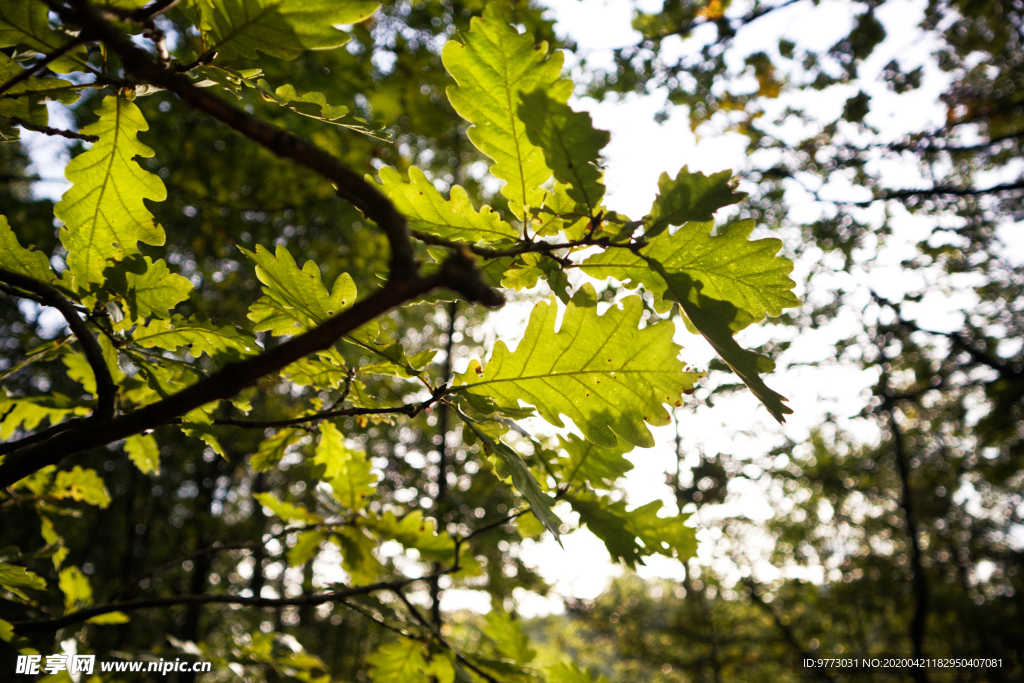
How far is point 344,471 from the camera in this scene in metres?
1.70

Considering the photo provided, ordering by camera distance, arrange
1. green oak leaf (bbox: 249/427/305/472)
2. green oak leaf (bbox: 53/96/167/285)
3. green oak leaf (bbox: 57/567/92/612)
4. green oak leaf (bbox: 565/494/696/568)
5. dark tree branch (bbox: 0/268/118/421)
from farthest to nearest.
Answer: green oak leaf (bbox: 57/567/92/612), green oak leaf (bbox: 249/427/305/472), green oak leaf (bbox: 565/494/696/568), green oak leaf (bbox: 53/96/167/285), dark tree branch (bbox: 0/268/118/421)

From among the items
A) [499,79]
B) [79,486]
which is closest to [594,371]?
[499,79]

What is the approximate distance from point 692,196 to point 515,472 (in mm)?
532

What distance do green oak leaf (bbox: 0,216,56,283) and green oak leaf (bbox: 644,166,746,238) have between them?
1.12m

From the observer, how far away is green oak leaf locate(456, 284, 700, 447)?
0.95 meters

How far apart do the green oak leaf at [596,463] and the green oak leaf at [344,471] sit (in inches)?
28.5

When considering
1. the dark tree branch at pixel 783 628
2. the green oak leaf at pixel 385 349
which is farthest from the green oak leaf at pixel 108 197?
the dark tree branch at pixel 783 628

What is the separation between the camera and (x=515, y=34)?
2.97ft

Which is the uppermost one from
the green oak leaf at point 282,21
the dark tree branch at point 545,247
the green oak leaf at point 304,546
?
the green oak leaf at point 282,21

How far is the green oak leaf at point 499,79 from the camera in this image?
0.90m

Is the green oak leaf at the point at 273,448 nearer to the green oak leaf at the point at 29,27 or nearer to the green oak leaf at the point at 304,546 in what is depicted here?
the green oak leaf at the point at 304,546

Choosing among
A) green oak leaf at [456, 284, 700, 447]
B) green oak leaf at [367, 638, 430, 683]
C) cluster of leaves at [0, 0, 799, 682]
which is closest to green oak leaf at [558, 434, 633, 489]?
cluster of leaves at [0, 0, 799, 682]

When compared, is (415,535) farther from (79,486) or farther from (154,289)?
(79,486)

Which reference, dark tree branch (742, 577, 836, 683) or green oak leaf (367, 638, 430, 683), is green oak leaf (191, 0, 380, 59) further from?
dark tree branch (742, 577, 836, 683)
